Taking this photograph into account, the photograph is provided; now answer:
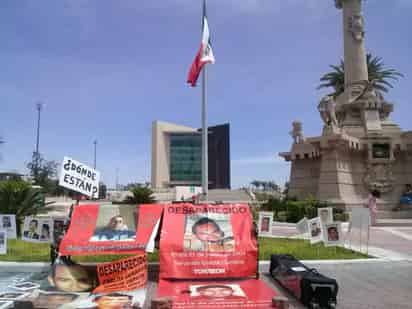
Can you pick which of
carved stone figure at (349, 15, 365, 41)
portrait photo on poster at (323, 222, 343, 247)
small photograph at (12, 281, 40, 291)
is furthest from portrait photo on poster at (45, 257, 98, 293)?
carved stone figure at (349, 15, 365, 41)

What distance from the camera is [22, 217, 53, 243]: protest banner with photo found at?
782 centimetres

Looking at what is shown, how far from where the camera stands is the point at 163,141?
90.4 meters

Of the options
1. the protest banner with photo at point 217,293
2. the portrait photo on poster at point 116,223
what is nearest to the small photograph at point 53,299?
the portrait photo on poster at point 116,223

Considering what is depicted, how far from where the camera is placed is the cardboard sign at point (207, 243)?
5.86 m

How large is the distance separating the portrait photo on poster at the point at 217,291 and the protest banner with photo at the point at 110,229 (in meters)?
1.25

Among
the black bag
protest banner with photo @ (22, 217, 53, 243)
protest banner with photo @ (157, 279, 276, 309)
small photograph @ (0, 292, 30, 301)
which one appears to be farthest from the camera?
protest banner with photo @ (22, 217, 53, 243)

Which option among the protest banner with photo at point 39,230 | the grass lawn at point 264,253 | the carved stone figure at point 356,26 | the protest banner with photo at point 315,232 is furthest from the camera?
the carved stone figure at point 356,26

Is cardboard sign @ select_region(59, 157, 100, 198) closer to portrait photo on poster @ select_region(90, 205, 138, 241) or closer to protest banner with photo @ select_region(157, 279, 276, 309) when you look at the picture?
portrait photo on poster @ select_region(90, 205, 138, 241)

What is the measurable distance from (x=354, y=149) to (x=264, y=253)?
48.0 ft

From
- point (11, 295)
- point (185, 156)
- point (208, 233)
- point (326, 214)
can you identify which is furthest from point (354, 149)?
point (185, 156)

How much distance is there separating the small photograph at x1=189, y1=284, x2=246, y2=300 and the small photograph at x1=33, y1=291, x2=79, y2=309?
72.8 inches

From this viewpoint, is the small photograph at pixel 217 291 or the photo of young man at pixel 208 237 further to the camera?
the photo of young man at pixel 208 237

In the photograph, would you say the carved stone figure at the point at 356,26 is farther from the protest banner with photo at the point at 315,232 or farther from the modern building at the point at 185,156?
the modern building at the point at 185,156

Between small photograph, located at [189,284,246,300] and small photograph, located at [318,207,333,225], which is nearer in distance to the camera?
small photograph, located at [189,284,246,300]
